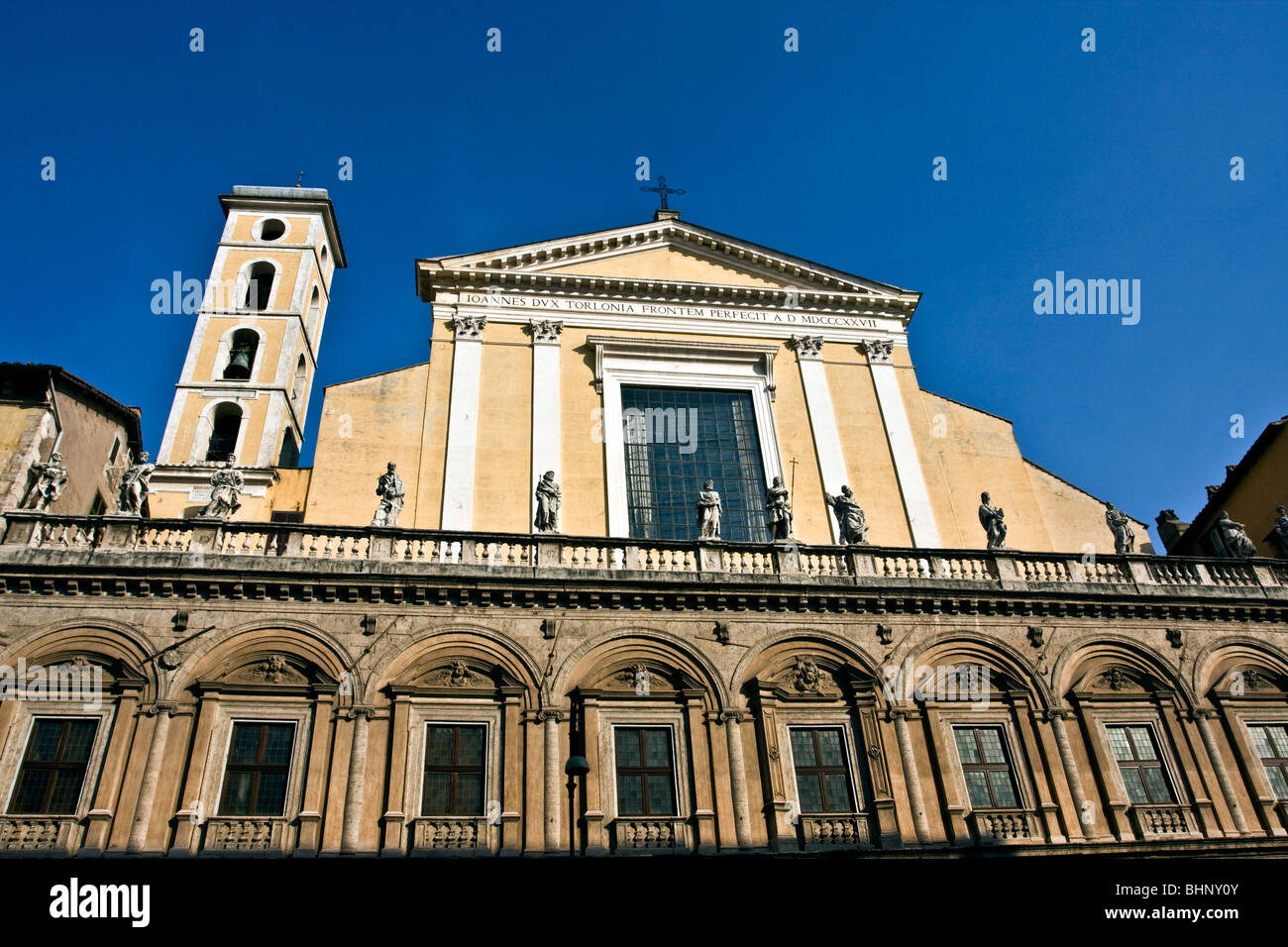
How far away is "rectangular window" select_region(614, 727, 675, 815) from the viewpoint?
613 inches

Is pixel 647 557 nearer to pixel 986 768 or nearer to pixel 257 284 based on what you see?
pixel 986 768

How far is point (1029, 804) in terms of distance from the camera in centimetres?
1648

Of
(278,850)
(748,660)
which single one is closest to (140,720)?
(278,850)

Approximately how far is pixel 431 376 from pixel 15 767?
11.4 metres

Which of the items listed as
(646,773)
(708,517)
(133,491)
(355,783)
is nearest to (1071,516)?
(708,517)

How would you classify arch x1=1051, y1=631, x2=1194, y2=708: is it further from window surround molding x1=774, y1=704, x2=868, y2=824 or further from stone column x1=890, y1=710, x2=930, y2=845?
window surround molding x1=774, y1=704, x2=868, y2=824

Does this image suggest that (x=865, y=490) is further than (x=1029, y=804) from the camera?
Yes

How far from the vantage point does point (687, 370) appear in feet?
79.6

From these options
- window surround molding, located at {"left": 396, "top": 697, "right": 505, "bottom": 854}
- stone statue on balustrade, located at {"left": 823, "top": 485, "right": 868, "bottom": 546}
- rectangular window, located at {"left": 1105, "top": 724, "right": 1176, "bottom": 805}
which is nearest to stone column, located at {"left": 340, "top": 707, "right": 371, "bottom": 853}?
window surround molding, located at {"left": 396, "top": 697, "right": 505, "bottom": 854}

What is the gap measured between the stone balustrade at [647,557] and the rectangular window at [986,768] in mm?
2655

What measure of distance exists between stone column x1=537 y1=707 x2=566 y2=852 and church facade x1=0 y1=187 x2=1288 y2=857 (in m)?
0.04

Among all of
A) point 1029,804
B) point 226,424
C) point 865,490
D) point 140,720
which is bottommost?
point 1029,804

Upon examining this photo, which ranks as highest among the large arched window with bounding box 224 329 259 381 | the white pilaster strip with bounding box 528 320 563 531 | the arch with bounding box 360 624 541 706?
the large arched window with bounding box 224 329 259 381
